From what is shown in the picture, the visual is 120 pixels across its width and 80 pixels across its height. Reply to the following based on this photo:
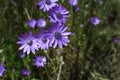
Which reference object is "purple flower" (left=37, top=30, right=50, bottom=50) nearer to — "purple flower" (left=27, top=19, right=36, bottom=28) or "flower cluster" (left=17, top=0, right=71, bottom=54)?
"flower cluster" (left=17, top=0, right=71, bottom=54)

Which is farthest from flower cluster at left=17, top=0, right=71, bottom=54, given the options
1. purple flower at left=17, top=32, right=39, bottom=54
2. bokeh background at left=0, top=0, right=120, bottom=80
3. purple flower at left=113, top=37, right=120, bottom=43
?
purple flower at left=113, top=37, right=120, bottom=43

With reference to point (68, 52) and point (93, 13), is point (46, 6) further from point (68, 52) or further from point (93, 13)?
point (93, 13)

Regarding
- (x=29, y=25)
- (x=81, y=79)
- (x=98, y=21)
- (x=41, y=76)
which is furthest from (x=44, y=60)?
(x=98, y=21)

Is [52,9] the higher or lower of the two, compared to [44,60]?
higher

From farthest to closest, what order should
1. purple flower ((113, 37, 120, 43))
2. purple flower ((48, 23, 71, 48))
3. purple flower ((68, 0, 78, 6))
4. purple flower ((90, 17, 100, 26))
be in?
→ purple flower ((113, 37, 120, 43)), purple flower ((90, 17, 100, 26)), purple flower ((68, 0, 78, 6)), purple flower ((48, 23, 71, 48))

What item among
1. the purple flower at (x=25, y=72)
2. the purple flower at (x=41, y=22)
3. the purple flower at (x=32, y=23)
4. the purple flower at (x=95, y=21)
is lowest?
the purple flower at (x=25, y=72)

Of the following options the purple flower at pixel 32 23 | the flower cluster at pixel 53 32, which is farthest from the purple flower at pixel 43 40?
the purple flower at pixel 32 23

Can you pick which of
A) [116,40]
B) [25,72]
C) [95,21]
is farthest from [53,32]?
[116,40]

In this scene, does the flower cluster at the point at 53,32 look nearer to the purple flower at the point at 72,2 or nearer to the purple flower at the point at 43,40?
the purple flower at the point at 43,40
